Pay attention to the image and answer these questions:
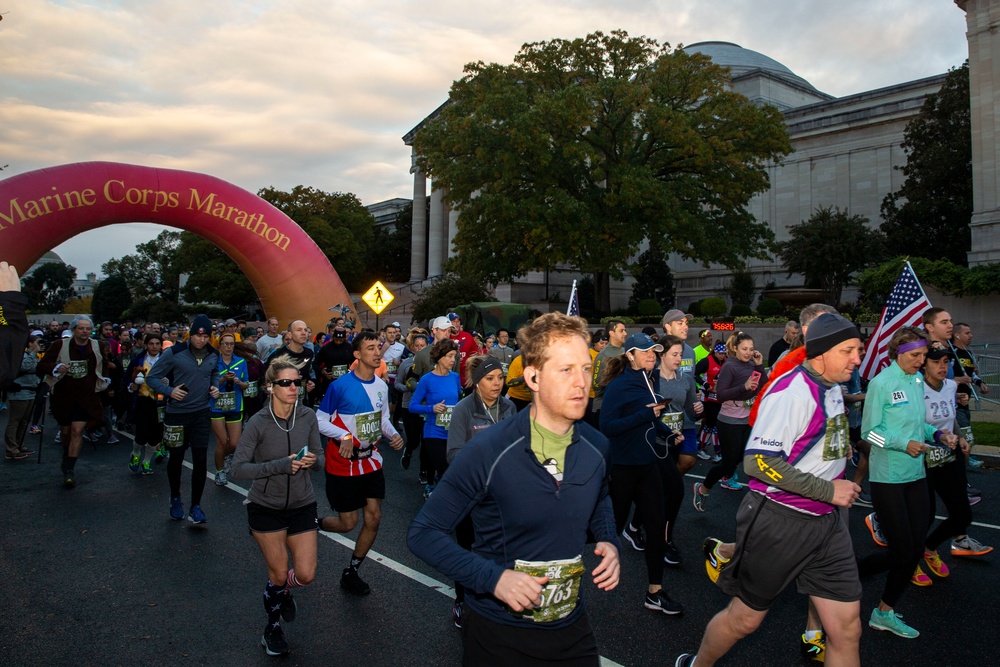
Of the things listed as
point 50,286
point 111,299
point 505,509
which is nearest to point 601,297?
point 505,509


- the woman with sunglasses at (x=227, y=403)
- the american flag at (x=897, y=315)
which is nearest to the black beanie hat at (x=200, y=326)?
the woman with sunglasses at (x=227, y=403)

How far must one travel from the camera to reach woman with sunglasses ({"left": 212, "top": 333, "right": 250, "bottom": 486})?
8.37 m

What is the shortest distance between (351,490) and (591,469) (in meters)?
3.14

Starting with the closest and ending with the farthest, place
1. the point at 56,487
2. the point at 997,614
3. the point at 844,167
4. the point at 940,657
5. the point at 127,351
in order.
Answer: the point at 940,657 → the point at 997,614 → the point at 56,487 → the point at 127,351 → the point at 844,167

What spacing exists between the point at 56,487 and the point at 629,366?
7.59 m

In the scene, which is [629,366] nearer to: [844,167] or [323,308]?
[323,308]

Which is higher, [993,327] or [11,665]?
[993,327]

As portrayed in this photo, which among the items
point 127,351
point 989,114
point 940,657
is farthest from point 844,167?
point 940,657

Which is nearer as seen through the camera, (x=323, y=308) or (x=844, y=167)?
(x=323, y=308)

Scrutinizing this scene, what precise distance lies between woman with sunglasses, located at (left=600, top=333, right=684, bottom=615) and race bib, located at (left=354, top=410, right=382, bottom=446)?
1740mm

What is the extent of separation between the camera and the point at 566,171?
28.3m

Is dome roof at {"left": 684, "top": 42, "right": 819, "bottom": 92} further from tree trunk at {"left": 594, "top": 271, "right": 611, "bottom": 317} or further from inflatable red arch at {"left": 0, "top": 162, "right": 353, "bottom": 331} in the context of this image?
inflatable red arch at {"left": 0, "top": 162, "right": 353, "bottom": 331}

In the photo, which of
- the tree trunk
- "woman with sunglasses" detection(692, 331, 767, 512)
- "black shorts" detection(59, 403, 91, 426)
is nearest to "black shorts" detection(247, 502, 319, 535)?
"woman with sunglasses" detection(692, 331, 767, 512)

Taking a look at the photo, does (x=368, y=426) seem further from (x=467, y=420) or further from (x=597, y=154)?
(x=597, y=154)
